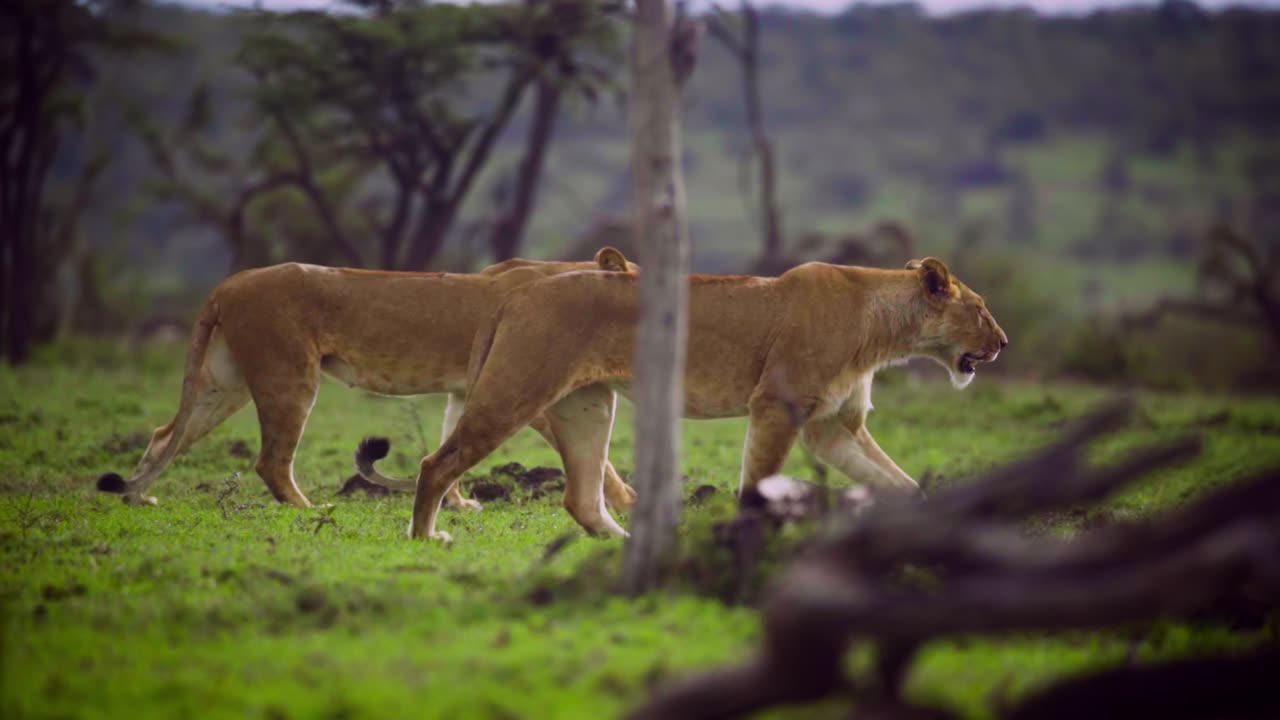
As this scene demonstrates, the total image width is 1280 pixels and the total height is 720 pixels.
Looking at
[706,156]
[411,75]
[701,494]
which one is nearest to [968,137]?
[706,156]

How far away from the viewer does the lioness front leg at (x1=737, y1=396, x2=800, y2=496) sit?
7.88 meters

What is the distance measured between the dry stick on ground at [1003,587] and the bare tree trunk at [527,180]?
18.1 m

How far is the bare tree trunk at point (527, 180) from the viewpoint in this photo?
73.8 ft

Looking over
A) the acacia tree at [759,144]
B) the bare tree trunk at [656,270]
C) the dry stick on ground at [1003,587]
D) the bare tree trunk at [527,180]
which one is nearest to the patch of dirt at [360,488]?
the bare tree trunk at [656,270]

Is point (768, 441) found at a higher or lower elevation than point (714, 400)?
lower

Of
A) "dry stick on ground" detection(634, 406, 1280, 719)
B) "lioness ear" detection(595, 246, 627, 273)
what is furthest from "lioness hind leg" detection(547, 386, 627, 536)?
"dry stick on ground" detection(634, 406, 1280, 719)

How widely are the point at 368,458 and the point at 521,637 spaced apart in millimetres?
3622

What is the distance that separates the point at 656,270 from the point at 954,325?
3.55 meters

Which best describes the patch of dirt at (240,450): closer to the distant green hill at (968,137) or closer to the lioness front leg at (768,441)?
the lioness front leg at (768,441)

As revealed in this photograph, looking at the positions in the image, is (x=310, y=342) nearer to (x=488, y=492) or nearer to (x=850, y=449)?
(x=488, y=492)

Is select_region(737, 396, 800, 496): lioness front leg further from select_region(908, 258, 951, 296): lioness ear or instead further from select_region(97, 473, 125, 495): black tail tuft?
select_region(97, 473, 125, 495): black tail tuft

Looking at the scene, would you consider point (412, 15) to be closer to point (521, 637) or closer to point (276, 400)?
point (276, 400)

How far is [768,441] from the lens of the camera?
25.9 ft

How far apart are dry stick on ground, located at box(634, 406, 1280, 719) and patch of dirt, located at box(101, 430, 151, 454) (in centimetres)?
857
